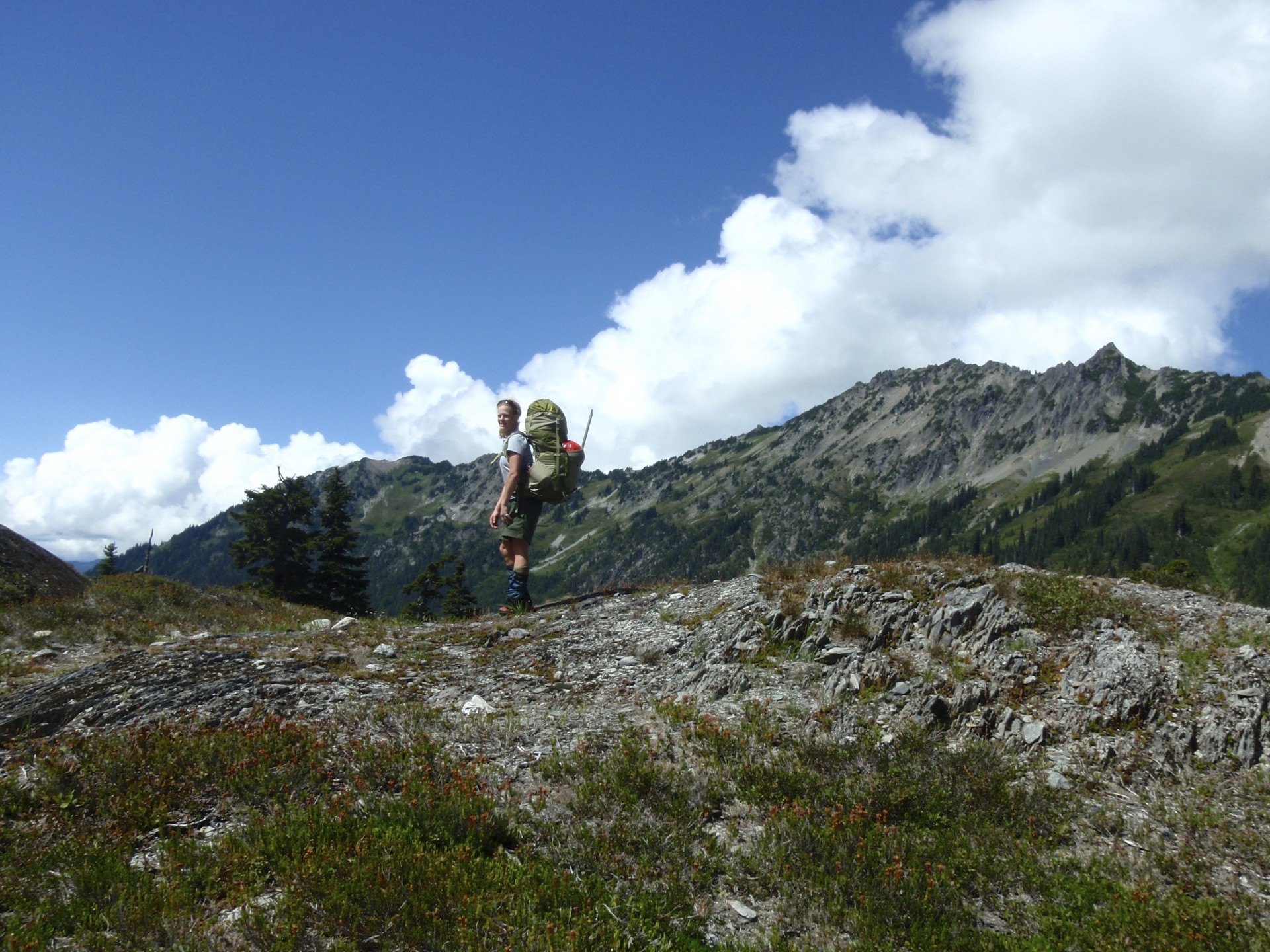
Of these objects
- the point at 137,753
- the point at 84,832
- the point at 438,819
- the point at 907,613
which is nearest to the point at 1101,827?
the point at 907,613

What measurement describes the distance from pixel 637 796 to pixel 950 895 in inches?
111

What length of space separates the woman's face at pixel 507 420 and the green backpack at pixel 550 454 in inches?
11.1

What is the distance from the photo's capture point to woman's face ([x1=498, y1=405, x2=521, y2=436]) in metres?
14.1

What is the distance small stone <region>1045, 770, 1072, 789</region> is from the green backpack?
9.47 metres

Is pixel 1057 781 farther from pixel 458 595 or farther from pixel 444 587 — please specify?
pixel 444 587

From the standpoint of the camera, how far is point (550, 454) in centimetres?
1406

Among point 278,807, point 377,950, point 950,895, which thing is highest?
point 278,807

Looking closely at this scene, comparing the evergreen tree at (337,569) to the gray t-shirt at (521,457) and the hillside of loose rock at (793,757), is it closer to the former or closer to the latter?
the gray t-shirt at (521,457)

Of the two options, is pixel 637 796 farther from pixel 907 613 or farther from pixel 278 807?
pixel 907 613

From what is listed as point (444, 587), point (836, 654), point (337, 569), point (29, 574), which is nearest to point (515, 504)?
point (836, 654)

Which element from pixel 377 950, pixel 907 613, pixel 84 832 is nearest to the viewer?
pixel 377 950

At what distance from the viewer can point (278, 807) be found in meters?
5.66

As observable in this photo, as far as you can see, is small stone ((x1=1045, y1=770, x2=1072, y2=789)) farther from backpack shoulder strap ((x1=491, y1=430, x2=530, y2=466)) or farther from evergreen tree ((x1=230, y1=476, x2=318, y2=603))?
evergreen tree ((x1=230, y1=476, x2=318, y2=603))

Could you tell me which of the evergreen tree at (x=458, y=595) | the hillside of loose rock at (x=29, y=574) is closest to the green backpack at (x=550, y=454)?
the hillside of loose rock at (x=29, y=574)
